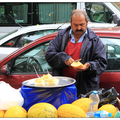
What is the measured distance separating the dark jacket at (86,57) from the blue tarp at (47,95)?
0.50 meters

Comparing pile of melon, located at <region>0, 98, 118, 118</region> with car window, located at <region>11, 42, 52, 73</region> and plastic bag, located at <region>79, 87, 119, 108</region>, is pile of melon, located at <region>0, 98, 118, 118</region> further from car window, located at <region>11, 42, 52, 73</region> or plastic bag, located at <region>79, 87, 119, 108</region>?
car window, located at <region>11, 42, 52, 73</region>

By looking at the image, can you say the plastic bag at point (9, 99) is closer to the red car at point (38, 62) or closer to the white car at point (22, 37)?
the red car at point (38, 62)

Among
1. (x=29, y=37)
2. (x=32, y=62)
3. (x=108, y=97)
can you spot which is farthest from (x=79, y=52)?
(x=29, y=37)

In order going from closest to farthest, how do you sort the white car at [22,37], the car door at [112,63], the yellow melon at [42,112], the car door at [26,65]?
1. the yellow melon at [42,112]
2. the car door at [112,63]
3. the car door at [26,65]
4. the white car at [22,37]

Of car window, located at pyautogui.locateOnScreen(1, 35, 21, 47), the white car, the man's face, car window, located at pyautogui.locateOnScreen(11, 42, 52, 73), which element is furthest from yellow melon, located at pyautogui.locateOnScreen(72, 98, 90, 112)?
car window, located at pyautogui.locateOnScreen(1, 35, 21, 47)

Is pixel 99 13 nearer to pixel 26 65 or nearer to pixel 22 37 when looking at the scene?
pixel 22 37

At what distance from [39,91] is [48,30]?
159 inches

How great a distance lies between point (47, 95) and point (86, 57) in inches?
31.2

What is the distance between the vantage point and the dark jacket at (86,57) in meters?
2.54

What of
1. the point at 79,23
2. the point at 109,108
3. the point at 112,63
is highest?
the point at 79,23

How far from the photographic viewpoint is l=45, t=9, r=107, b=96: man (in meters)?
2.51

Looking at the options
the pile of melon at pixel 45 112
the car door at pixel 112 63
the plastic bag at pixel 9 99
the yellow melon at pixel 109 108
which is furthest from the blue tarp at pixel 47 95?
the car door at pixel 112 63

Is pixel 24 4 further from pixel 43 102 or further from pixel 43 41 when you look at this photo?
pixel 43 102

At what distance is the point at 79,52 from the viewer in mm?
2637
